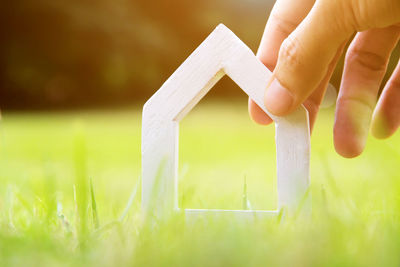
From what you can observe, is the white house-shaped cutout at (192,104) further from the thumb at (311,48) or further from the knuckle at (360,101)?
the knuckle at (360,101)

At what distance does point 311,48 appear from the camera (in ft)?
2.03

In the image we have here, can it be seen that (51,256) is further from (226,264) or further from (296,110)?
(296,110)

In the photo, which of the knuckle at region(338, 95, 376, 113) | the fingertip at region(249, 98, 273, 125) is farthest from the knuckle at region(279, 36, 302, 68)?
the knuckle at region(338, 95, 376, 113)

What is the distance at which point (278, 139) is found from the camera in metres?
0.55

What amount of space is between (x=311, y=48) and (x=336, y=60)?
24 cm

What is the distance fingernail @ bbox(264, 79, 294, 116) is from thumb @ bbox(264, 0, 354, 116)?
0.03 metres

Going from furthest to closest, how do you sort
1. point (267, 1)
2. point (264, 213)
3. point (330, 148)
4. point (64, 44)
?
point (64, 44)
point (267, 1)
point (330, 148)
point (264, 213)

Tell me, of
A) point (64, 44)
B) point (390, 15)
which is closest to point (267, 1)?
point (64, 44)

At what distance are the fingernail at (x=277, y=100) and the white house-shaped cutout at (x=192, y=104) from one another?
0.01 m

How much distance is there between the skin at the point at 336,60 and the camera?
0.60 meters

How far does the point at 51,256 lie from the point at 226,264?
13 cm

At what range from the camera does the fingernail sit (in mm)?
544

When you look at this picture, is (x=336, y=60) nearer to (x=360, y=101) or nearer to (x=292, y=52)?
(x=360, y=101)

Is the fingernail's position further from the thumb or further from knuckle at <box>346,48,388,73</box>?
knuckle at <box>346,48,388,73</box>
